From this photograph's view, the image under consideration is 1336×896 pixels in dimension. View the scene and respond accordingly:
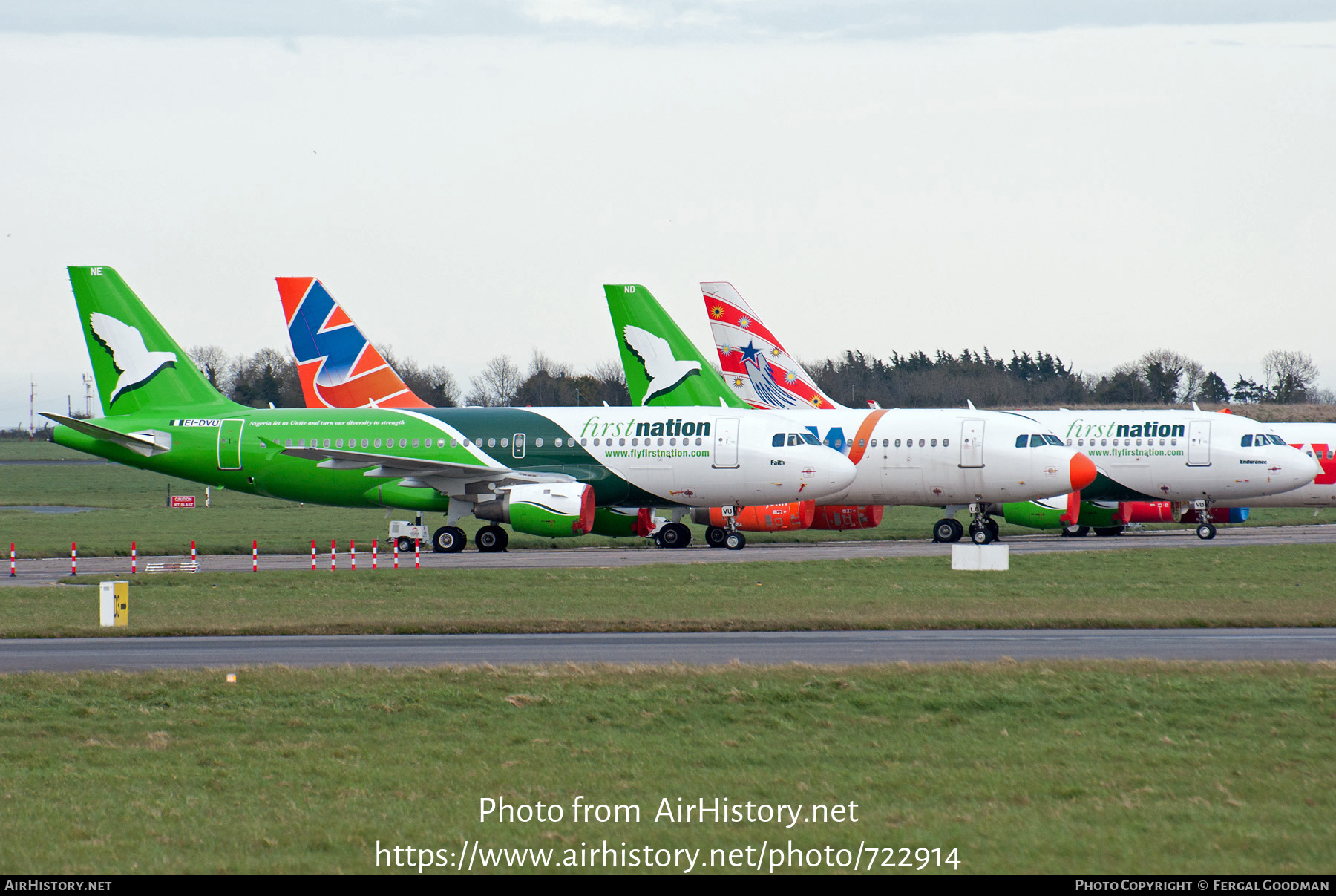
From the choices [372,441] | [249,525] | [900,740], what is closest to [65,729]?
[900,740]

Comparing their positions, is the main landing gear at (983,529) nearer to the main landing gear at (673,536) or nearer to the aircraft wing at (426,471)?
the main landing gear at (673,536)

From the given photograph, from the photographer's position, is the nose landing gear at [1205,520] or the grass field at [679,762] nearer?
the grass field at [679,762]

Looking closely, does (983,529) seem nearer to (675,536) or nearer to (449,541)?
(675,536)

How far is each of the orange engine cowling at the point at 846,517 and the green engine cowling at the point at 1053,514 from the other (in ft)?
15.9

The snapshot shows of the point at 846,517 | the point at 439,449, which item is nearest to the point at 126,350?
the point at 439,449

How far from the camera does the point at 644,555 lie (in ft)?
136

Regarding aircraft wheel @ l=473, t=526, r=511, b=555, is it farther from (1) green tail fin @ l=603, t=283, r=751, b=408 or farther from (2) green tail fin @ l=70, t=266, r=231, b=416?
(2) green tail fin @ l=70, t=266, r=231, b=416

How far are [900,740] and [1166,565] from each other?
75.8ft

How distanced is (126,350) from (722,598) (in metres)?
26.8

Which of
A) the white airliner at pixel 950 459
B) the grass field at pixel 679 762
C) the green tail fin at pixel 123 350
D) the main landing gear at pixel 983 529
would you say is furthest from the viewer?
the green tail fin at pixel 123 350

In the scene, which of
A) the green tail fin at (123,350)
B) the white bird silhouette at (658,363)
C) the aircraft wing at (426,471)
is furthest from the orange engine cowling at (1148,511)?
the green tail fin at (123,350)

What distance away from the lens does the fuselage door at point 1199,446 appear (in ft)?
155

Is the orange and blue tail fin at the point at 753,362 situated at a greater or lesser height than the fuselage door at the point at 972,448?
greater

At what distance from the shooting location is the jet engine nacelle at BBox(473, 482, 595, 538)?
41.9 m
